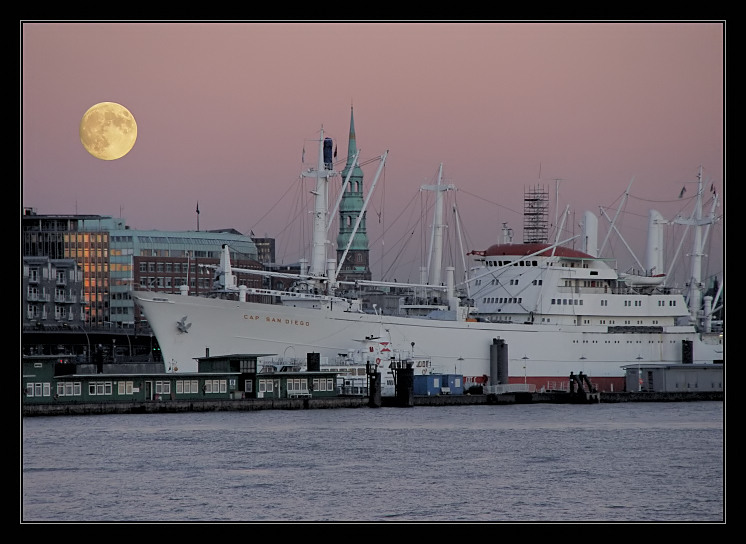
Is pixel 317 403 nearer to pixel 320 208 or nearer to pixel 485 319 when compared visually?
pixel 320 208

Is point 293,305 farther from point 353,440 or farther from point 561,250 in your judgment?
point 353,440

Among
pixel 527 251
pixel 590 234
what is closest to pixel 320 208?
pixel 527 251

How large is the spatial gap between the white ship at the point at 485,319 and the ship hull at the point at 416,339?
51mm

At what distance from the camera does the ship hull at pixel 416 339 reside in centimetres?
5934

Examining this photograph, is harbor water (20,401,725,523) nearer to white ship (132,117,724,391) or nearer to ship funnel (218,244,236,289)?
white ship (132,117,724,391)

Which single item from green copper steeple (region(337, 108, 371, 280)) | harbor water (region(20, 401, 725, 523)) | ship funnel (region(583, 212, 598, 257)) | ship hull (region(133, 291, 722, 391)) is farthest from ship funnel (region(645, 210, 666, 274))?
green copper steeple (region(337, 108, 371, 280))

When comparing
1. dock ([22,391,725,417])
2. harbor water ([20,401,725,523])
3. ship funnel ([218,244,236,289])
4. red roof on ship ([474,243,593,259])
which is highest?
red roof on ship ([474,243,593,259])

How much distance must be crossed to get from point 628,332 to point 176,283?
6830cm

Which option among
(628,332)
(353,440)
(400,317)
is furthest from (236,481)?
(628,332)

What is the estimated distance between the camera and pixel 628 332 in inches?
2712

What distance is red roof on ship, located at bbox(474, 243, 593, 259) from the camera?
6950 cm

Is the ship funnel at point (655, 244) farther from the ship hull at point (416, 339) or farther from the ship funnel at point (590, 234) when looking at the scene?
the ship hull at point (416, 339)

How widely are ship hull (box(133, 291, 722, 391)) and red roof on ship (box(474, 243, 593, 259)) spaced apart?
14.5 feet

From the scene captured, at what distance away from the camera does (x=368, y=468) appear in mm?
35094
